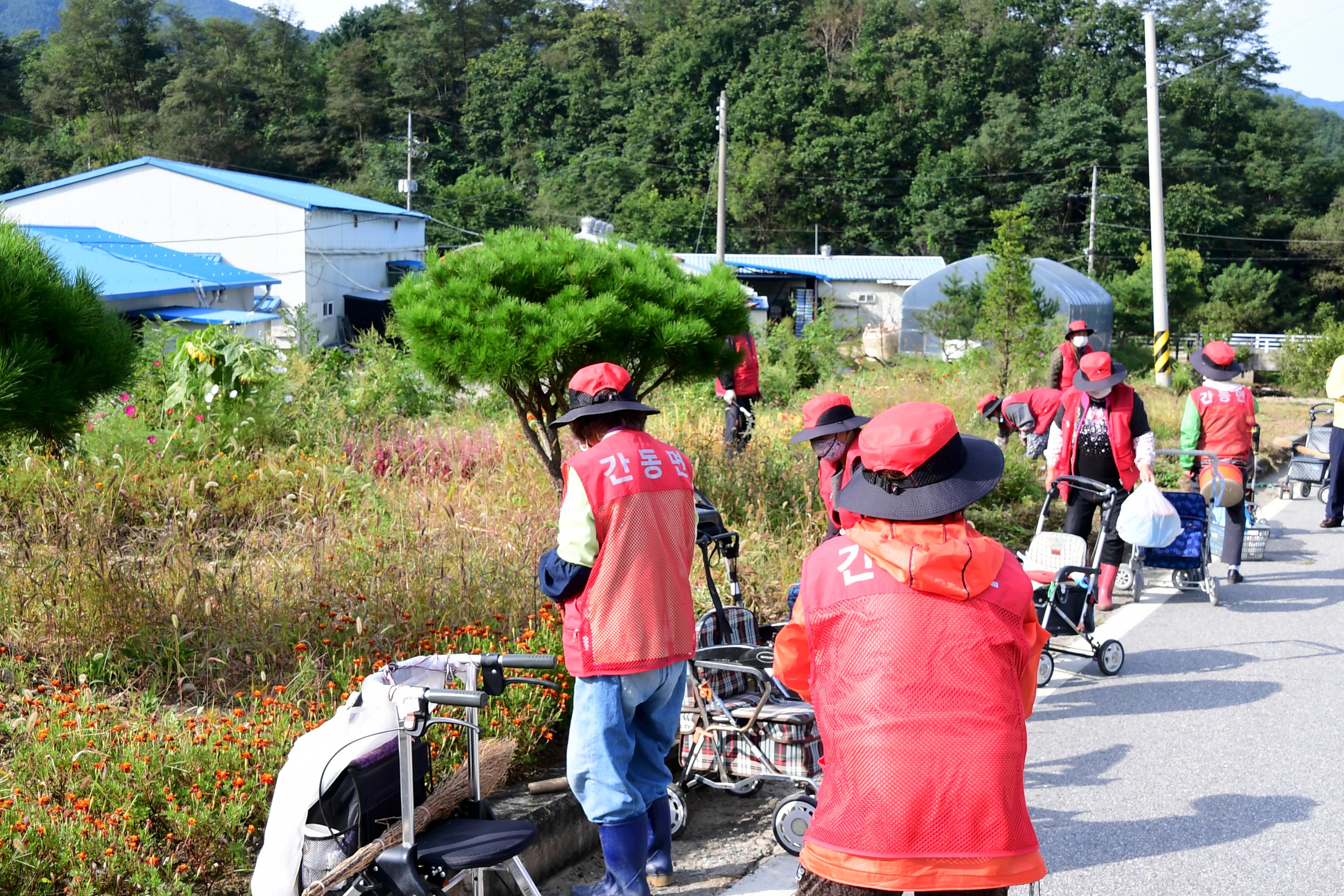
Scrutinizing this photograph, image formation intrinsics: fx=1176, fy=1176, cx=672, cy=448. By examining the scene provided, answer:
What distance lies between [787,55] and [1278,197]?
28.6 metres

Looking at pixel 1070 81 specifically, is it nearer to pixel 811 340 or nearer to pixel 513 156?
pixel 513 156

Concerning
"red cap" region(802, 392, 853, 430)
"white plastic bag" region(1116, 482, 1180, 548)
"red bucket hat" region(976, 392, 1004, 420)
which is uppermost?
"red cap" region(802, 392, 853, 430)

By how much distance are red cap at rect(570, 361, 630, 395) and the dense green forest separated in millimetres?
49569

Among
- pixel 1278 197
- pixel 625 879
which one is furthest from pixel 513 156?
pixel 625 879

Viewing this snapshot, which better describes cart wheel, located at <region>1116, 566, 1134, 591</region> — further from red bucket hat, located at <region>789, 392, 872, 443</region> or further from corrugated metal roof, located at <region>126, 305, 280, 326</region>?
corrugated metal roof, located at <region>126, 305, 280, 326</region>

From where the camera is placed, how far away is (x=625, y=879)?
155 inches

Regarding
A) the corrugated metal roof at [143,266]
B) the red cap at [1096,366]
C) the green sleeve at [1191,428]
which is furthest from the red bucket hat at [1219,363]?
the corrugated metal roof at [143,266]

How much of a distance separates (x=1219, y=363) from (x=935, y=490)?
7.54m

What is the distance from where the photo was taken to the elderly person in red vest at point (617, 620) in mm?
3936

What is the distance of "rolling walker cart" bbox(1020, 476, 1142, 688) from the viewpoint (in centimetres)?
690

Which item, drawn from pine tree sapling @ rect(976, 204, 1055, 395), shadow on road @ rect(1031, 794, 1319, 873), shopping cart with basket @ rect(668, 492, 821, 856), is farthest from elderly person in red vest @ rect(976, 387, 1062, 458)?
pine tree sapling @ rect(976, 204, 1055, 395)

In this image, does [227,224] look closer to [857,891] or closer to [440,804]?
[440,804]

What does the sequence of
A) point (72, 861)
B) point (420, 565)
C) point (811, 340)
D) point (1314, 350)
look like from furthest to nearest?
point (1314, 350) < point (811, 340) < point (420, 565) < point (72, 861)

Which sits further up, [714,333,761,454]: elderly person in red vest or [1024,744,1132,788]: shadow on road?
[714,333,761,454]: elderly person in red vest
